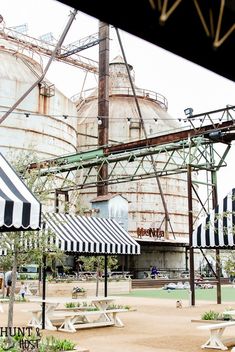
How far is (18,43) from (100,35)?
8426mm

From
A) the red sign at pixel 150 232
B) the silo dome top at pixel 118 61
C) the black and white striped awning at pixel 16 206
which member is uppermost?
the silo dome top at pixel 118 61

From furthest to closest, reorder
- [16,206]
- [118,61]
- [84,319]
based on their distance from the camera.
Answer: [118,61] → [84,319] → [16,206]

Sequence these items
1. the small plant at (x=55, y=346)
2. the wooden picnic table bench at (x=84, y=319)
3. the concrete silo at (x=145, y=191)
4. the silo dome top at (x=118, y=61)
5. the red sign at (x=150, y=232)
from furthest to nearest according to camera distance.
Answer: the silo dome top at (x=118, y=61), the concrete silo at (x=145, y=191), the red sign at (x=150, y=232), the wooden picnic table bench at (x=84, y=319), the small plant at (x=55, y=346)

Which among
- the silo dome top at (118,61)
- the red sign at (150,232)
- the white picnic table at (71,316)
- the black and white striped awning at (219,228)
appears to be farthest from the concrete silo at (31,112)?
the black and white striped awning at (219,228)

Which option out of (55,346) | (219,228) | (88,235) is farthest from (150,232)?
(55,346)

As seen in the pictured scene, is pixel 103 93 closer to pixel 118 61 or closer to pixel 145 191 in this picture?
pixel 145 191

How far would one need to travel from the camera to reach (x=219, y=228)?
1152 centimetres

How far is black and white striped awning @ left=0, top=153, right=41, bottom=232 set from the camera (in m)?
7.32

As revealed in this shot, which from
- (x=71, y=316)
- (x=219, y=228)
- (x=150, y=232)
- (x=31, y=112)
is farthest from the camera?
(x=150, y=232)

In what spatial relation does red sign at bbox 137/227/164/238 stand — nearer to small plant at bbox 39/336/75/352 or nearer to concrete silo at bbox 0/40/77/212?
concrete silo at bbox 0/40/77/212

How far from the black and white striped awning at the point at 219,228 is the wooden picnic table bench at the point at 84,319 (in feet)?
10.6

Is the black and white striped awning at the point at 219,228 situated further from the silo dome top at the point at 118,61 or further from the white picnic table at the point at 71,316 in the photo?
the silo dome top at the point at 118,61

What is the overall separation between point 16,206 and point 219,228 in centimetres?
556

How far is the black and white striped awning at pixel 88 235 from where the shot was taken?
13656 millimetres
